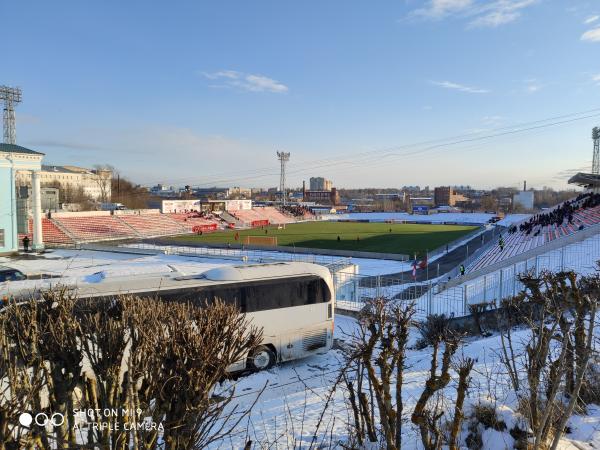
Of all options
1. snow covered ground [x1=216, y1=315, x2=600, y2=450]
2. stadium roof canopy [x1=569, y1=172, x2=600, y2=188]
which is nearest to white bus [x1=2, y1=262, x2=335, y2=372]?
snow covered ground [x1=216, y1=315, x2=600, y2=450]

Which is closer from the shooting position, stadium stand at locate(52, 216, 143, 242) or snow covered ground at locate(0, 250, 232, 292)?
snow covered ground at locate(0, 250, 232, 292)

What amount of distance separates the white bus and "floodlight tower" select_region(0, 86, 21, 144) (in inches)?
2250

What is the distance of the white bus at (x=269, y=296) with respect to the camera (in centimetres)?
1083

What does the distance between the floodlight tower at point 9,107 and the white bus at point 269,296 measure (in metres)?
57.2

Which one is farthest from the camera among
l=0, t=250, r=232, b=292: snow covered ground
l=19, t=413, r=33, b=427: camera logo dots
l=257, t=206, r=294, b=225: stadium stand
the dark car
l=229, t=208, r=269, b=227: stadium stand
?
l=257, t=206, r=294, b=225: stadium stand

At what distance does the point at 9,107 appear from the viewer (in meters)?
56.2

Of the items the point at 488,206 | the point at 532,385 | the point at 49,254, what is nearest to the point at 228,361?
the point at 532,385

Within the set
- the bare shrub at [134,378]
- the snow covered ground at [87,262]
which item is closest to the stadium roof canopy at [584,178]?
the snow covered ground at [87,262]

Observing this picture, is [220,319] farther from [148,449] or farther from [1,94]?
[1,94]

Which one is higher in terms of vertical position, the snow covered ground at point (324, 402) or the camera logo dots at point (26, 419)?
the camera logo dots at point (26, 419)

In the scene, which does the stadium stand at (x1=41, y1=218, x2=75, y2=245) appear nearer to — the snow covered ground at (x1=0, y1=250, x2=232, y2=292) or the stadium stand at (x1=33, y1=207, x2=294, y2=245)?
the stadium stand at (x1=33, y1=207, x2=294, y2=245)

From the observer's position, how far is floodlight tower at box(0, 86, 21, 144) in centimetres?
5506

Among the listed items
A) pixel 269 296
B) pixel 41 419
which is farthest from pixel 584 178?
pixel 41 419

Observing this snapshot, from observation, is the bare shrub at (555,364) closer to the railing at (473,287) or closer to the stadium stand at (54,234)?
the railing at (473,287)
